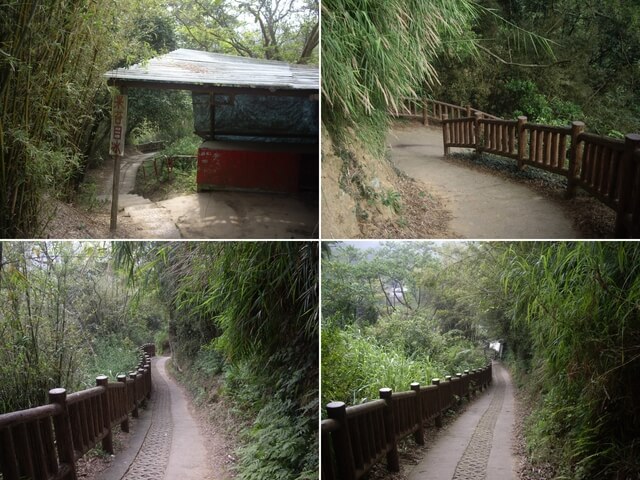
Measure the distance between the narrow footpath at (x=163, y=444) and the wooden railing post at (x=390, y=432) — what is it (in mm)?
714

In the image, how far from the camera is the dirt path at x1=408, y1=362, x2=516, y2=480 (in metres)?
2.17

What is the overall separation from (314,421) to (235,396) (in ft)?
1.31

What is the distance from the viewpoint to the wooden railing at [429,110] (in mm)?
1943

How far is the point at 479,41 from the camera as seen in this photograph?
1929 millimetres

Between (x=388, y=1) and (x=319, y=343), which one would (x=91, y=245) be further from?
(x=388, y=1)

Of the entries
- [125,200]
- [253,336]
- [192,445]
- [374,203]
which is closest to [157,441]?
[192,445]

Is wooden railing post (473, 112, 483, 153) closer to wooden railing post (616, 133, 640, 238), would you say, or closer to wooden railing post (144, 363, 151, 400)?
wooden railing post (616, 133, 640, 238)

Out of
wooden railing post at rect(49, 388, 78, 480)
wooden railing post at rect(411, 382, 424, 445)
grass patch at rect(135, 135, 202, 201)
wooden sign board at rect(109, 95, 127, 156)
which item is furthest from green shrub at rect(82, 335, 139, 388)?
Answer: wooden railing post at rect(411, 382, 424, 445)

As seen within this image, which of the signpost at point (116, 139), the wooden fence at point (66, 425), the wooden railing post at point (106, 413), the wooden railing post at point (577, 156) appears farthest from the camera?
the wooden railing post at point (106, 413)

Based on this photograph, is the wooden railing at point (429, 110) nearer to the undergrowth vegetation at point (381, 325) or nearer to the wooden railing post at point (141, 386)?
the undergrowth vegetation at point (381, 325)

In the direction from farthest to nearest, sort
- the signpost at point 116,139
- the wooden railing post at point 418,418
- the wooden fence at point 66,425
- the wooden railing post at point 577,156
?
the wooden railing post at point 418,418 → the signpost at point 116,139 → the wooden railing post at point 577,156 → the wooden fence at point 66,425

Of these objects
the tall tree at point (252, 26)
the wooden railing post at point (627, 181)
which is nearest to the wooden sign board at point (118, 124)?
the tall tree at point (252, 26)

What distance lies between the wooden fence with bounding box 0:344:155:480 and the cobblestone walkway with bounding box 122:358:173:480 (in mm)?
78

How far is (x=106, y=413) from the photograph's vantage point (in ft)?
7.16
